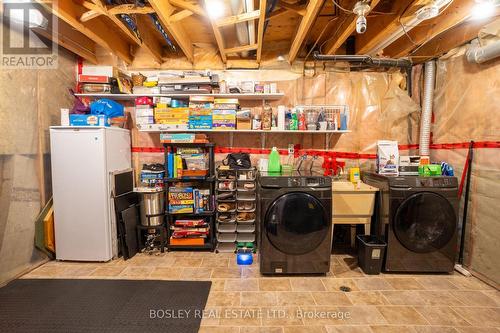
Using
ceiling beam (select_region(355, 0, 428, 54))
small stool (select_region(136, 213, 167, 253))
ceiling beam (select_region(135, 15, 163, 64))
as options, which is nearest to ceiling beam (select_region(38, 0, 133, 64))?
ceiling beam (select_region(135, 15, 163, 64))

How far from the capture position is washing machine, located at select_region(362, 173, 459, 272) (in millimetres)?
2258

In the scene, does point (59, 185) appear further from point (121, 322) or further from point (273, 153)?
point (273, 153)

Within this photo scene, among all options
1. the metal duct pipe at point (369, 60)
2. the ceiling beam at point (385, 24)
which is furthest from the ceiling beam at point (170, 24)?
the ceiling beam at point (385, 24)

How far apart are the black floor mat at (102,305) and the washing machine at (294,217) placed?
0.74 m

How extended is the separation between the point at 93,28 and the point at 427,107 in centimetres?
377

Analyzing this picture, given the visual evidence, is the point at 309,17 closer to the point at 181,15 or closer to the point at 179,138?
the point at 181,15

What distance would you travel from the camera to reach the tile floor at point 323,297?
167 centimetres

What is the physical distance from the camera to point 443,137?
2689 mm

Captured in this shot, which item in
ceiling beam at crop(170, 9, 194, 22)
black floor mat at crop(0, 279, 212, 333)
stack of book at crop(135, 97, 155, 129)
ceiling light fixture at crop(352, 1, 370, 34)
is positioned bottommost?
black floor mat at crop(0, 279, 212, 333)

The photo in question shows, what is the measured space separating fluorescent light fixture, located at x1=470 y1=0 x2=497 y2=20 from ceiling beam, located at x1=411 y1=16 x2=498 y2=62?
26 cm

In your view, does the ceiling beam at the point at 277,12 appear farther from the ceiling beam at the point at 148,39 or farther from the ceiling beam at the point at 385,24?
the ceiling beam at the point at 148,39

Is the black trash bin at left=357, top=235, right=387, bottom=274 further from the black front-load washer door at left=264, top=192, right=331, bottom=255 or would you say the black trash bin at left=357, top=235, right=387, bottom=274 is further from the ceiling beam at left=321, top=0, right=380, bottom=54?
the ceiling beam at left=321, top=0, right=380, bottom=54


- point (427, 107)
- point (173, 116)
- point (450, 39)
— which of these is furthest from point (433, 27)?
point (173, 116)

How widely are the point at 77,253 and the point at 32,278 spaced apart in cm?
39
